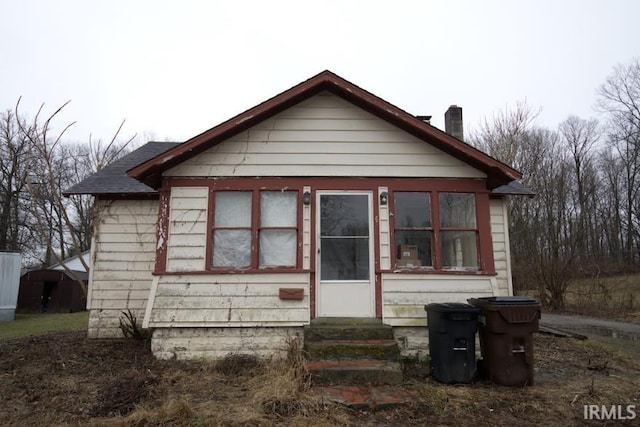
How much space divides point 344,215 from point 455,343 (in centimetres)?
269

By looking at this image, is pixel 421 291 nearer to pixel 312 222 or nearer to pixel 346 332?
pixel 346 332

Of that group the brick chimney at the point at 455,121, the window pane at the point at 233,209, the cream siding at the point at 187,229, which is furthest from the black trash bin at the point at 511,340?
the brick chimney at the point at 455,121

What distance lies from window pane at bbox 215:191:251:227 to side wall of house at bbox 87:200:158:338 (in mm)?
2270

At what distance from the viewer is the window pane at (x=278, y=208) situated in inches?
271

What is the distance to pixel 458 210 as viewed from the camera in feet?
23.3

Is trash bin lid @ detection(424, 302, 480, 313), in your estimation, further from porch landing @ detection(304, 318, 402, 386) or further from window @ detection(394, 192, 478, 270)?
window @ detection(394, 192, 478, 270)

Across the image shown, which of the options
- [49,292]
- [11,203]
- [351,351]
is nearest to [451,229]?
[351,351]

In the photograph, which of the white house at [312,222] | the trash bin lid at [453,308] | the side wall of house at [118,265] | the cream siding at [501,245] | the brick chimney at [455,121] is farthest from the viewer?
the brick chimney at [455,121]

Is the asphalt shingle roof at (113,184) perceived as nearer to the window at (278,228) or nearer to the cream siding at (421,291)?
the window at (278,228)

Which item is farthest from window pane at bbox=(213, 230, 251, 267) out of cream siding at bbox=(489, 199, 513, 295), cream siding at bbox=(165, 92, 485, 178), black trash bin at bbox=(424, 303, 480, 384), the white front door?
cream siding at bbox=(489, 199, 513, 295)

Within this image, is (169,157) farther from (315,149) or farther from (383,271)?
(383,271)

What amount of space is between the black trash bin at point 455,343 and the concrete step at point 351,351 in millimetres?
646

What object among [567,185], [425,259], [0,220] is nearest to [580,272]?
[425,259]

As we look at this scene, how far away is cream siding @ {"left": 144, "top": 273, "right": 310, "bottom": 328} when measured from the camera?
6402 millimetres
